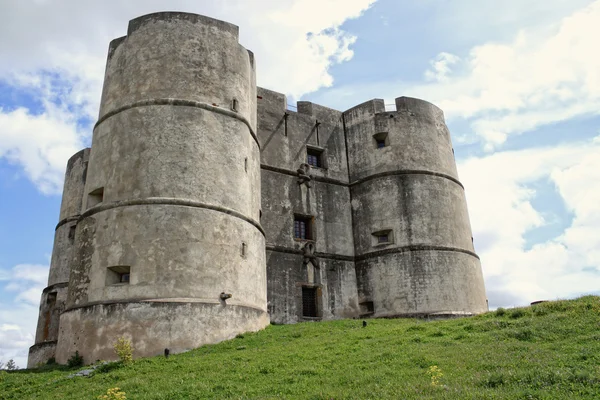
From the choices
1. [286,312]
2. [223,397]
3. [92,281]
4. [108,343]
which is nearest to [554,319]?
[223,397]

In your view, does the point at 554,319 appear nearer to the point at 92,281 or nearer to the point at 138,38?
the point at 92,281

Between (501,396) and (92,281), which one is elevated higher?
(92,281)

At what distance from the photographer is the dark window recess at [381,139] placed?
25883mm

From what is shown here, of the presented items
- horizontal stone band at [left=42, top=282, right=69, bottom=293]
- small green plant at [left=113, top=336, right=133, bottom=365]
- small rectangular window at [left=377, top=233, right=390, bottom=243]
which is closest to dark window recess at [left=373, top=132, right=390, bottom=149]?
small rectangular window at [left=377, top=233, right=390, bottom=243]

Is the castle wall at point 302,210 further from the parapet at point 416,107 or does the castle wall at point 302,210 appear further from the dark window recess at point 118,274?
the dark window recess at point 118,274

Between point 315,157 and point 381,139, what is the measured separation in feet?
11.3

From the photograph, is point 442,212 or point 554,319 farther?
point 442,212

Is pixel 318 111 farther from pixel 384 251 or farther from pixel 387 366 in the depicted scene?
pixel 387 366

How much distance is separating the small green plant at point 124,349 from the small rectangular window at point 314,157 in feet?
43.9

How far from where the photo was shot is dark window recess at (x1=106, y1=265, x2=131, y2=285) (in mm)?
15867

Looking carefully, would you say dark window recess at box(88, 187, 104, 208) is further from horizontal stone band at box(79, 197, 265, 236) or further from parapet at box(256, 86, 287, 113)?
parapet at box(256, 86, 287, 113)

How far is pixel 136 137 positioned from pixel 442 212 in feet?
46.2

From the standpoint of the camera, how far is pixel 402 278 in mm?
22906

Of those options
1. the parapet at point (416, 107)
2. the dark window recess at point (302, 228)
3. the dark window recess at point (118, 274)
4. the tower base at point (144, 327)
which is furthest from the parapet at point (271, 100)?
the tower base at point (144, 327)
